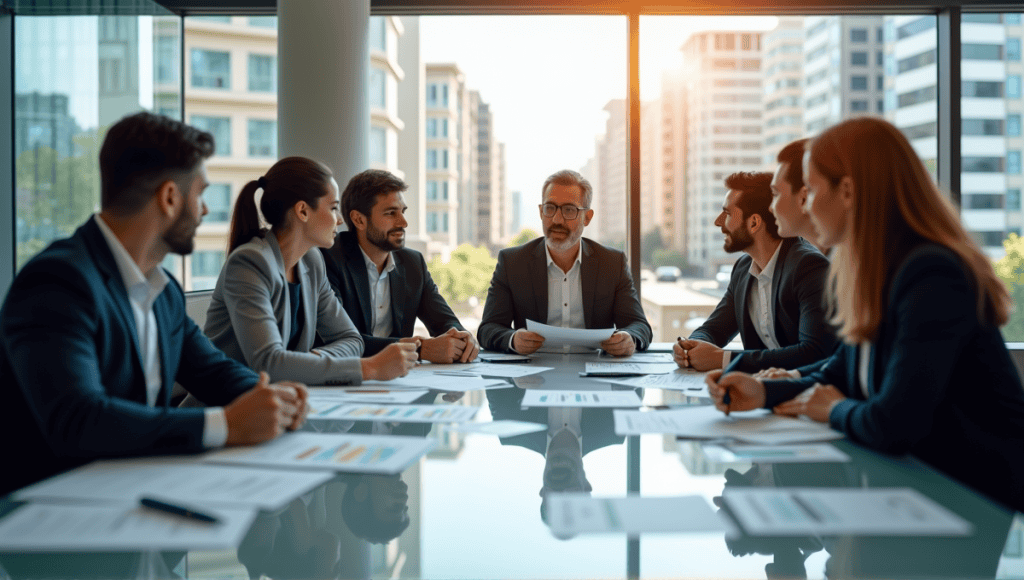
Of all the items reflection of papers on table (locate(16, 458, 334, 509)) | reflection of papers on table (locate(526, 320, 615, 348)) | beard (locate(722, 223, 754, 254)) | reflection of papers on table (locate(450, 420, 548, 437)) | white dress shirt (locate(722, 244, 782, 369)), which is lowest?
reflection of papers on table (locate(450, 420, 548, 437))

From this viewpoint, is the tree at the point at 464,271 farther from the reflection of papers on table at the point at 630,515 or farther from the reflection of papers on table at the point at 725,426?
the reflection of papers on table at the point at 630,515

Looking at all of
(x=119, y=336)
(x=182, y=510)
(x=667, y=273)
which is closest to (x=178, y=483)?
(x=182, y=510)

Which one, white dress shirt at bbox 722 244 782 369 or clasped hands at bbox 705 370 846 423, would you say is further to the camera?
white dress shirt at bbox 722 244 782 369

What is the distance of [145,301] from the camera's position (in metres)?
1.44

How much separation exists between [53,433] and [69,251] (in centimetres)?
33

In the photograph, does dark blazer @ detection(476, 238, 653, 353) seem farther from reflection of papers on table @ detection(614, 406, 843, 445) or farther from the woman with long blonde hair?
the woman with long blonde hair

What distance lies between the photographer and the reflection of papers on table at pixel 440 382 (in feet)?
6.60

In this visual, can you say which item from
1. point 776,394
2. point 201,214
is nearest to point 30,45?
point 201,214

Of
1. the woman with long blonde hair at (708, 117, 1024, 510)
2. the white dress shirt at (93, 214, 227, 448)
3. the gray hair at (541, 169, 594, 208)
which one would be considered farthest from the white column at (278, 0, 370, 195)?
the woman with long blonde hair at (708, 117, 1024, 510)

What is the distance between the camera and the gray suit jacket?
6.65 feet

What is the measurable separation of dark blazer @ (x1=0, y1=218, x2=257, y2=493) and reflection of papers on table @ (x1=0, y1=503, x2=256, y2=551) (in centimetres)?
19

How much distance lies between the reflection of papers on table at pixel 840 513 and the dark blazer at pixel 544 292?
2.21m

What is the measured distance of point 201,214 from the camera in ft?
4.98

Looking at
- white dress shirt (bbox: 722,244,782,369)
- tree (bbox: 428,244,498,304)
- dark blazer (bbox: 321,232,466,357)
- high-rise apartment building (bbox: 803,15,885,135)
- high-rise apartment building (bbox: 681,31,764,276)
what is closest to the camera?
white dress shirt (bbox: 722,244,782,369)
